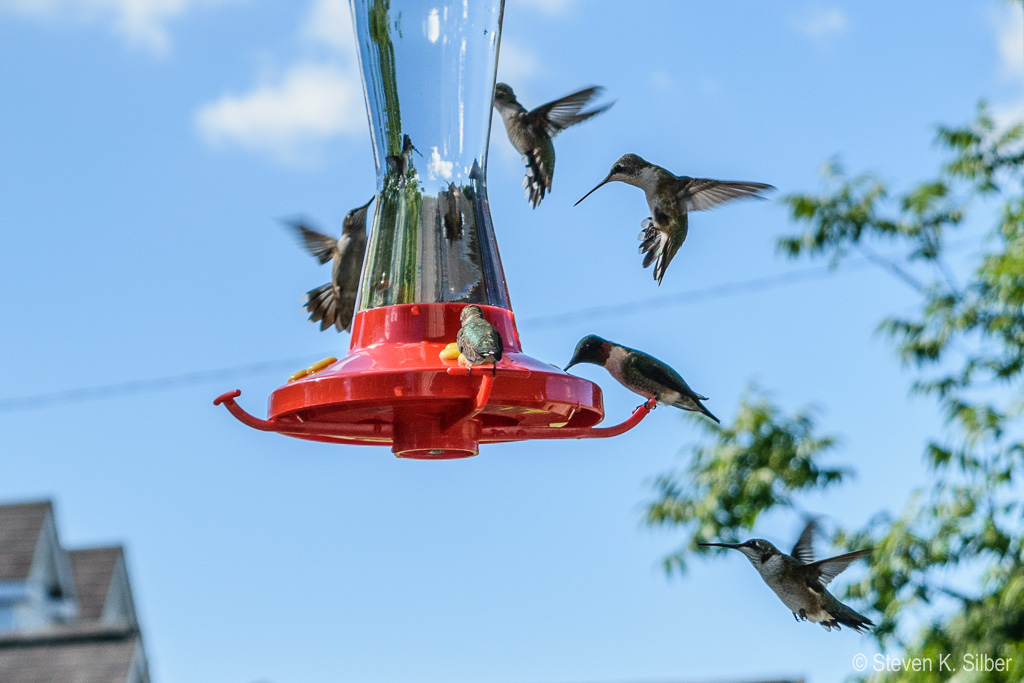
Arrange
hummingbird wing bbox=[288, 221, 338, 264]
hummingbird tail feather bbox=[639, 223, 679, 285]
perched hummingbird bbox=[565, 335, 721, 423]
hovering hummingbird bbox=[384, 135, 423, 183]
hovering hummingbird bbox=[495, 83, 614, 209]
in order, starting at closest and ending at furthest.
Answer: perched hummingbird bbox=[565, 335, 721, 423]
hovering hummingbird bbox=[384, 135, 423, 183]
hummingbird tail feather bbox=[639, 223, 679, 285]
hovering hummingbird bbox=[495, 83, 614, 209]
hummingbird wing bbox=[288, 221, 338, 264]

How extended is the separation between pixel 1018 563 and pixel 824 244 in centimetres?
174

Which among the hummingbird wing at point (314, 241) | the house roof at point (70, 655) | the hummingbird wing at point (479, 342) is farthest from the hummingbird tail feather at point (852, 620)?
the house roof at point (70, 655)

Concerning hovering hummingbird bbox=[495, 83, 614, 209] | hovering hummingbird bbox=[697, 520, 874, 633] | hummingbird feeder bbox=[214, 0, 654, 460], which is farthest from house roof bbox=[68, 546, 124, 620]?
hummingbird feeder bbox=[214, 0, 654, 460]

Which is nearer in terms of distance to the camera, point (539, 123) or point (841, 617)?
point (539, 123)

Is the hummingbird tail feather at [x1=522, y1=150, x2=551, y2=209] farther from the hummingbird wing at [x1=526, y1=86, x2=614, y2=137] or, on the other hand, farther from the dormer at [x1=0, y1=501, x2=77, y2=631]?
the dormer at [x1=0, y1=501, x2=77, y2=631]

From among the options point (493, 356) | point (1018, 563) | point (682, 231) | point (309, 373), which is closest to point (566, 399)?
point (493, 356)

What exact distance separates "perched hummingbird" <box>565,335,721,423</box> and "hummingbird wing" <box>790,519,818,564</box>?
4.27 feet

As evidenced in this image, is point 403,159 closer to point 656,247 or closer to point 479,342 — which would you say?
point 656,247

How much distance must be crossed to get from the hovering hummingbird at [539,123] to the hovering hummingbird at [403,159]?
394 mm

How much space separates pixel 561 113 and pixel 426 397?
129cm

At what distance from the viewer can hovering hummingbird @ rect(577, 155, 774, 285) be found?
296cm

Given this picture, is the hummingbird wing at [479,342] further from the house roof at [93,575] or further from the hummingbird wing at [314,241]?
the house roof at [93,575]

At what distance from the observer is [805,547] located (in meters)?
3.83

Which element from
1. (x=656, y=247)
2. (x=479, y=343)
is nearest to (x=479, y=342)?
(x=479, y=343)
